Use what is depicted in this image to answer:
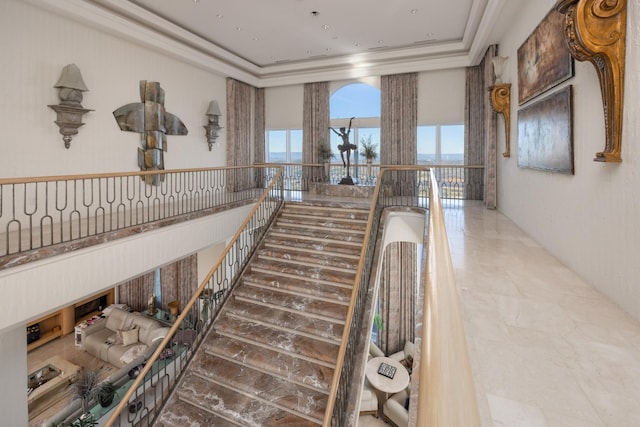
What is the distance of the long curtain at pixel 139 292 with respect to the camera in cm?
1155

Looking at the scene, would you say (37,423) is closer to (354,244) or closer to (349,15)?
(354,244)

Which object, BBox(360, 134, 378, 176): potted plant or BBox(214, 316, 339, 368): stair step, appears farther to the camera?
BBox(360, 134, 378, 176): potted plant

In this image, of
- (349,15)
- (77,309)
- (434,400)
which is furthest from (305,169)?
(434,400)

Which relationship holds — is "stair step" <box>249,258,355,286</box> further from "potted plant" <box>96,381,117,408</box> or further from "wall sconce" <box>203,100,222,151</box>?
"wall sconce" <box>203,100,222,151</box>

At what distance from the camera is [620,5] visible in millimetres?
2424

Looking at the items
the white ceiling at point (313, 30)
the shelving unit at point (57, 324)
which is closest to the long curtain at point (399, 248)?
the white ceiling at point (313, 30)

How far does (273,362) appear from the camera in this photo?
4.72 m

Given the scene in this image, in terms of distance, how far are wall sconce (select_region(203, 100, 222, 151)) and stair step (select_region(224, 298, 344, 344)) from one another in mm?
5558

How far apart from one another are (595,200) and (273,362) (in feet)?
14.3

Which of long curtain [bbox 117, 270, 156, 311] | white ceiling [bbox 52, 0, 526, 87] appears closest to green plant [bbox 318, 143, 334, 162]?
white ceiling [bbox 52, 0, 526, 87]

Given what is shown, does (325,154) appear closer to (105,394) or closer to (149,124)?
(149,124)

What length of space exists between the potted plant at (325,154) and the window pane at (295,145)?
38.8 inches

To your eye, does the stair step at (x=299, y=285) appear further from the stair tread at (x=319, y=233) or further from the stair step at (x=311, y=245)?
the stair tread at (x=319, y=233)

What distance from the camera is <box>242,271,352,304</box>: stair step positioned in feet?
18.2
